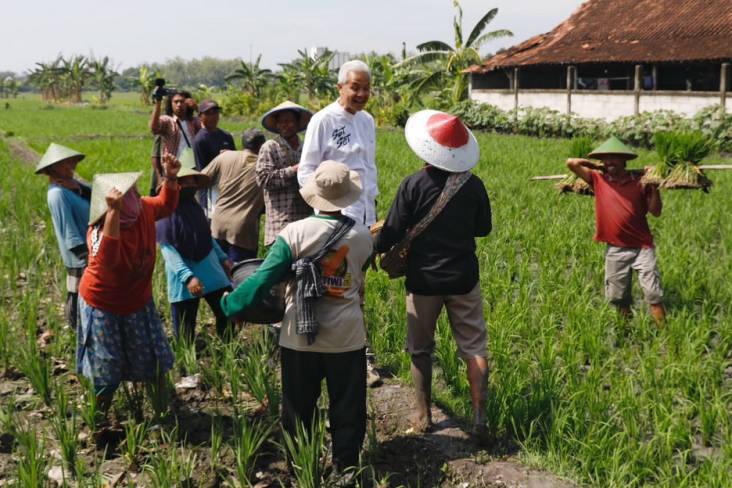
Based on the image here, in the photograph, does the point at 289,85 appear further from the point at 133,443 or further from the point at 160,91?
the point at 133,443

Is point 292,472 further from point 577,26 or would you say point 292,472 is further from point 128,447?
point 577,26

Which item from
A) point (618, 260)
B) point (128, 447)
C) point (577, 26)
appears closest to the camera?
point (128, 447)

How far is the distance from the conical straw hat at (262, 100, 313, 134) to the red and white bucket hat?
1084 millimetres

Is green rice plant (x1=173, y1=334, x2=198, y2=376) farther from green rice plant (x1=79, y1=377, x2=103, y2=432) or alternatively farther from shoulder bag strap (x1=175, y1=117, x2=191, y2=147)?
shoulder bag strap (x1=175, y1=117, x2=191, y2=147)

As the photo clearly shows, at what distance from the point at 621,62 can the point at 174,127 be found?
1666cm

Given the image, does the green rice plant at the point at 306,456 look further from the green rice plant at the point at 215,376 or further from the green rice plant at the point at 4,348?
the green rice plant at the point at 4,348

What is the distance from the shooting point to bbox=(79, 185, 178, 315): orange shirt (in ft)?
10.0

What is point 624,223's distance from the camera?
176 inches

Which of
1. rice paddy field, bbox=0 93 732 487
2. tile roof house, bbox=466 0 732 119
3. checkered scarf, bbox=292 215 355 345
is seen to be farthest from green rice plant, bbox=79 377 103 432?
tile roof house, bbox=466 0 732 119

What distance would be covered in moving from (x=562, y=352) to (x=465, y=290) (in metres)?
1.01

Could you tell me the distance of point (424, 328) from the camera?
10.6ft

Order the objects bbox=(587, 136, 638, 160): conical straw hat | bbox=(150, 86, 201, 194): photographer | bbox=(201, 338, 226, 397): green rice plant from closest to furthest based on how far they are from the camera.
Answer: bbox=(201, 338, 226, 397): green rice plant < bbox=(587, 136, 638, 160): conical straw hat < bbox=(150, 86, 201, 194): photographer

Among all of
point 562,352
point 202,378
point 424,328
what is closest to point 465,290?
point 424,328

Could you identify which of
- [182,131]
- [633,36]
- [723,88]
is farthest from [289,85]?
[182,131]
